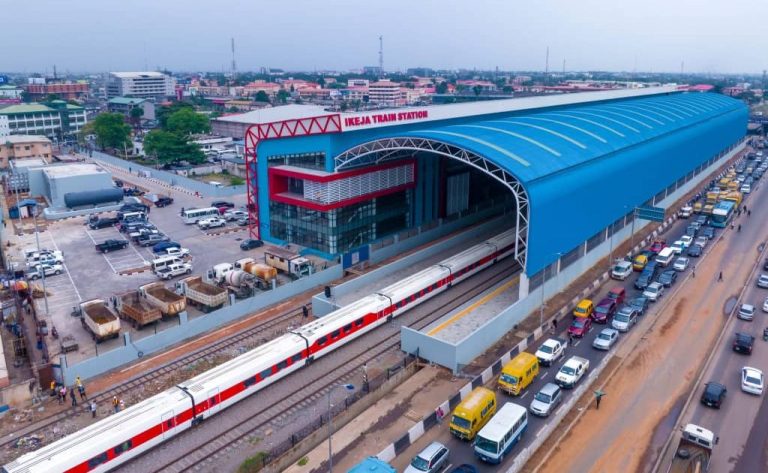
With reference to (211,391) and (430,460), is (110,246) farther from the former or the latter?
(430,460)

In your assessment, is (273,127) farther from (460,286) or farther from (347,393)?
(347,393)

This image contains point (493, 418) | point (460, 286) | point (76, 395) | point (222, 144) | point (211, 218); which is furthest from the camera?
point (222, 144)

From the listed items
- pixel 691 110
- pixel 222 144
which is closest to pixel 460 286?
pixel 691 110

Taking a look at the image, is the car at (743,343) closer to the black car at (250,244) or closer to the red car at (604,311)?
the red car at (604,311)

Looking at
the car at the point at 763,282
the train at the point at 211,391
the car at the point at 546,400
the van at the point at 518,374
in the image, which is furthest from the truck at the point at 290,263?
the car at the point at 763,282

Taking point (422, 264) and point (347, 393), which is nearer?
point (347, 393)

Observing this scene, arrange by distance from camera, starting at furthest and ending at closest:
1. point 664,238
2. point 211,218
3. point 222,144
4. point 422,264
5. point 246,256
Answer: point 222,144 < point 211,218 < point 664,238 < point 246,256 < point 422,264

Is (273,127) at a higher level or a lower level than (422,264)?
higher
